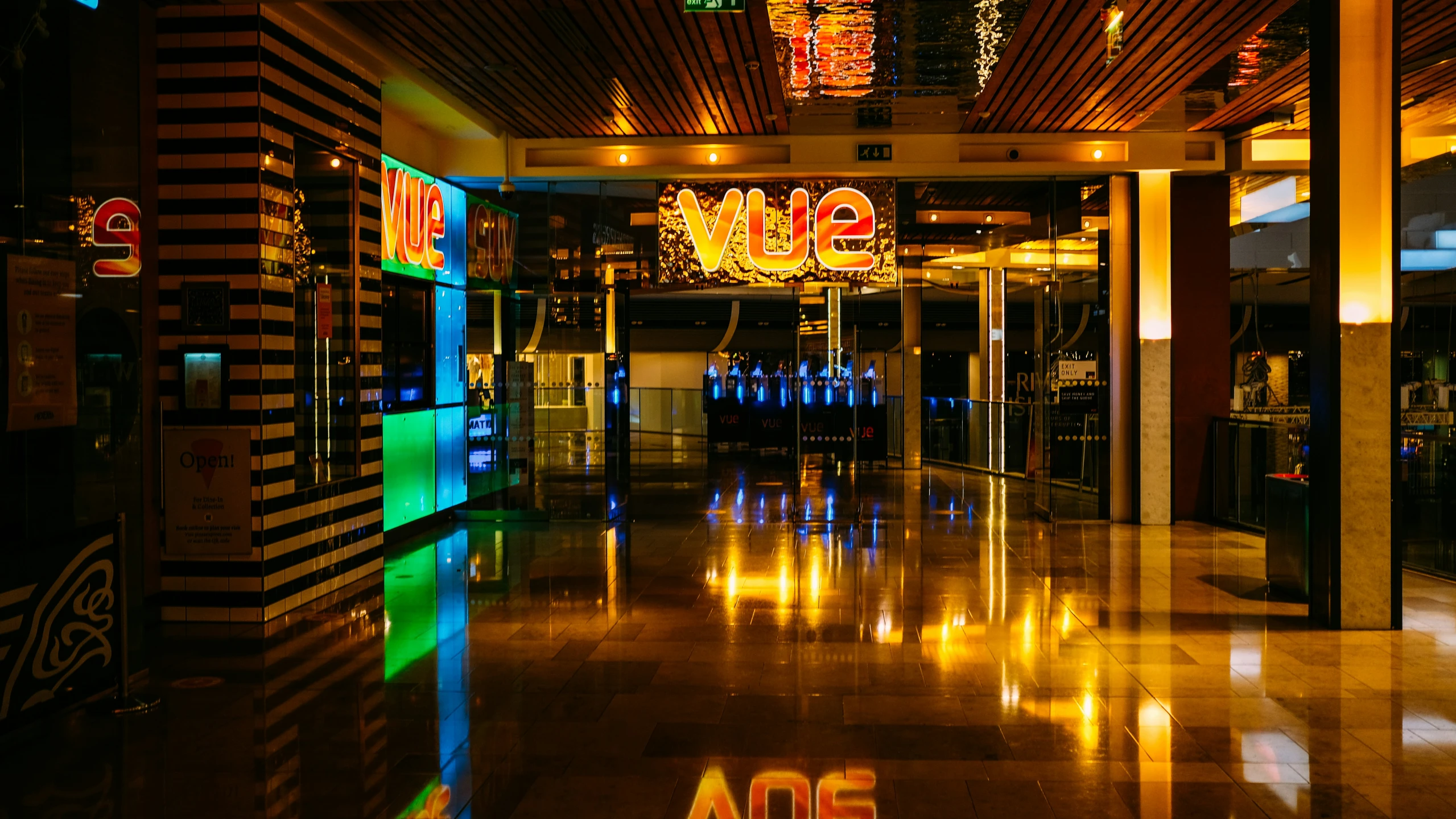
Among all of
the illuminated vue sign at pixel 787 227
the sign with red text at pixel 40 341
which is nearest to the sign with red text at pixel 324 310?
the sign with red text at pixel 40 341

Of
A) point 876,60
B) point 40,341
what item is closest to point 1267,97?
point 876,60

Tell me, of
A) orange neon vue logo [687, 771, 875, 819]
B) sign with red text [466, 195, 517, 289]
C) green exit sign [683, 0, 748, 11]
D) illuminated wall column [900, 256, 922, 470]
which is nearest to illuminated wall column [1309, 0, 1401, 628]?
green exit sign [683, 0, 748, 11]

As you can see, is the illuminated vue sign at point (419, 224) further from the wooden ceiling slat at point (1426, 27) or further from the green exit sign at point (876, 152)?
the wooden ceiling slat at point (1426, 27)

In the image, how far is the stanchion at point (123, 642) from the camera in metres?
4.94

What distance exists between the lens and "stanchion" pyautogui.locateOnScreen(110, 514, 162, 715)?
494 centimetres

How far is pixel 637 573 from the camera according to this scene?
8.27 m

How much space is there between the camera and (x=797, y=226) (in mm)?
11391

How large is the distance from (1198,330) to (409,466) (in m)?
7.85

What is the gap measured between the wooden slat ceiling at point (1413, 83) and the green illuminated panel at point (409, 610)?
273 inches

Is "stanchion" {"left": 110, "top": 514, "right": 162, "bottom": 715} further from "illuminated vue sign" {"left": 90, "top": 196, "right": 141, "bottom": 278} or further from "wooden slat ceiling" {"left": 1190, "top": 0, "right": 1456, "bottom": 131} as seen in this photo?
"wooden slat ceiling" {"left": 1190, "top": 0, "right": 1456, "bottom": 131}

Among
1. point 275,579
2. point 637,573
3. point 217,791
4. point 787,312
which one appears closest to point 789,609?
point 637,573

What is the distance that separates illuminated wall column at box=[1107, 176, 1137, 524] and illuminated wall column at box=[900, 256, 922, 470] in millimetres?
5998

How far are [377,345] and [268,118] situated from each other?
6.33 ft

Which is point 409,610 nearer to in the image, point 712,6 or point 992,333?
point 712,6
